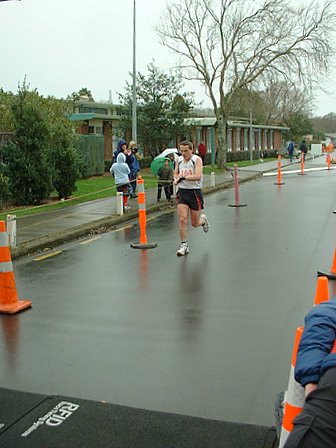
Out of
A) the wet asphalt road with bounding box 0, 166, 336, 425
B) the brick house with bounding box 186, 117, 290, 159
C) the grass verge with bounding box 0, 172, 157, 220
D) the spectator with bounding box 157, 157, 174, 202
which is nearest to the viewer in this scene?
the wet asphalt road with bounding box 0, 166, 336, 425

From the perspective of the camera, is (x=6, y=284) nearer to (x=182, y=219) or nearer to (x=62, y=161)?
(x=182, y=219)

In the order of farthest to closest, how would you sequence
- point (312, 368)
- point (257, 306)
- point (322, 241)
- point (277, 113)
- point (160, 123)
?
point (277, 113), point (160, 123), point (322, 241), point (257, 306), point (312, 368)

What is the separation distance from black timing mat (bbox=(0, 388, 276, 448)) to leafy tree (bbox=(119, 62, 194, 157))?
2716 centimetres

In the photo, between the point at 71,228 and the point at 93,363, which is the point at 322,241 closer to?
the point at 71,228

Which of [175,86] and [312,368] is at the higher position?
[175,86]

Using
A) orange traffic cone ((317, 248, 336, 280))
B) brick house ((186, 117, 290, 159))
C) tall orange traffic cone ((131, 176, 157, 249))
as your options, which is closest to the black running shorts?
tall orange traffic cone ((131, 176, 157, 249))

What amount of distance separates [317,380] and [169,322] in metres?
3.78

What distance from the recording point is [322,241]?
10711mm

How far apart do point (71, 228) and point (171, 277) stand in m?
4.81

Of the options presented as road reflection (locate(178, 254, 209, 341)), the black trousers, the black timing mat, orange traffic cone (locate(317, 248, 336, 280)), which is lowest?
the black timing mat

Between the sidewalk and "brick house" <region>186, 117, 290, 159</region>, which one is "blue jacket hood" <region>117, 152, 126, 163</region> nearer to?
the sidewalk

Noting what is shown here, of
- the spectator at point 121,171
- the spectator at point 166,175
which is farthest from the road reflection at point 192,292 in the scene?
the spectator at point 166,175

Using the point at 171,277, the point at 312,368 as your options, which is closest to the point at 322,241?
the point at 171,277

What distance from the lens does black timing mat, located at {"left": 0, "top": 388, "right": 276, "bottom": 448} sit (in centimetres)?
352
